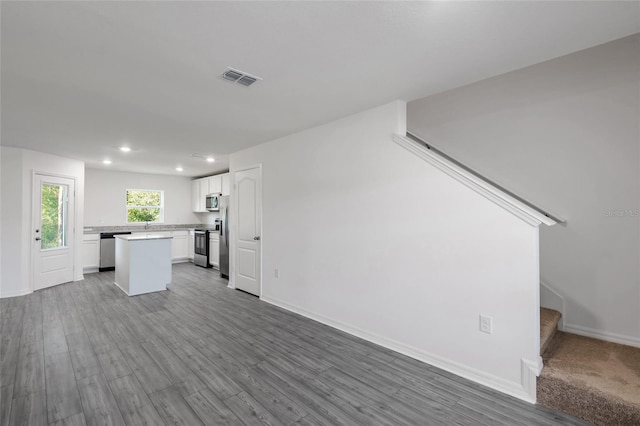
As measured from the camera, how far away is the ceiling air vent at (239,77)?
2297 mm

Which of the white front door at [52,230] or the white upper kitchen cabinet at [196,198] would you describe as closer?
the white front door at [52,230]

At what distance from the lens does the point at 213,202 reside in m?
7.35

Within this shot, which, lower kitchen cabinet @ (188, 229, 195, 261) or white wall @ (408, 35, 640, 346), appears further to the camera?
lower kitchen cabinet @ (188, 229, 195, 261)

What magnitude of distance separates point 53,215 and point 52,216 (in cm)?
2

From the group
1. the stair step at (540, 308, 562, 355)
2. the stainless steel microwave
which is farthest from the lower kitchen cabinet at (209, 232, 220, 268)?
the stair step at (540, 308, 562, 355)

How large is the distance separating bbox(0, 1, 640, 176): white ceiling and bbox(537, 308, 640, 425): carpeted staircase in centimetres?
228

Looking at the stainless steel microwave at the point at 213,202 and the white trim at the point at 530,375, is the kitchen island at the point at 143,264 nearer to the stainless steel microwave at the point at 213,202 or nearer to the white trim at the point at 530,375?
the stainless steel microwave at the point at 213,202

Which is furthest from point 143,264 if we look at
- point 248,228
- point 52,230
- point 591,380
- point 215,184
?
point 591,380

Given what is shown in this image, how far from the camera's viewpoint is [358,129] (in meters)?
3.26

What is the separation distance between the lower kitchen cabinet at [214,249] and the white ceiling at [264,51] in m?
4.04

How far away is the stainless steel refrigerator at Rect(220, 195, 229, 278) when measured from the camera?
609cm

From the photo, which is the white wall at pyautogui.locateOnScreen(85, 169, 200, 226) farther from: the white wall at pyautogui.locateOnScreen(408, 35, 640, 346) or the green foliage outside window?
the white wall at pyautogui.locateOnScreen(408, 35, 640, 346)

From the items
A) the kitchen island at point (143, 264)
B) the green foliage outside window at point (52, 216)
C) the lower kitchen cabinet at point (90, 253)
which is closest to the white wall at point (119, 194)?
the lower kitchen cabinet at point (90, 253)

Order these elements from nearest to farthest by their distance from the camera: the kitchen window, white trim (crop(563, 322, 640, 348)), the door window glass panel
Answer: white trim (crop(563, 322, 640, 348)), the door window glass panel, the kitchen window
